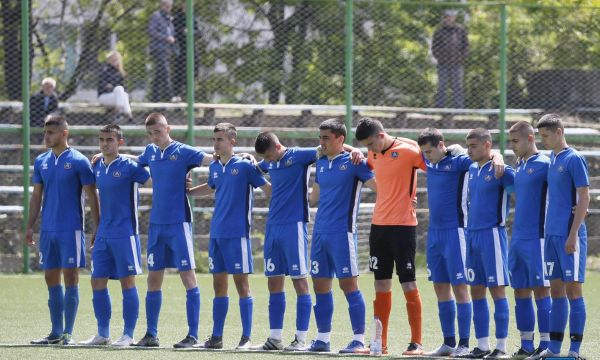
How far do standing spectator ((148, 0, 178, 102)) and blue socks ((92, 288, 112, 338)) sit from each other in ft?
26.6

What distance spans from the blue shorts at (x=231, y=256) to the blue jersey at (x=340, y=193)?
26.5 inches

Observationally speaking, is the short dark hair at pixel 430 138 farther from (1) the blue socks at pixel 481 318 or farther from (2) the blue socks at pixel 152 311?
(2) the blue socks at pixel 152 311

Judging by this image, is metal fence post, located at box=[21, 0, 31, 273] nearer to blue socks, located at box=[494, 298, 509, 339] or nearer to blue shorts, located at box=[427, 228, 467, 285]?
blue shorts, located at box=[427, 228, 467, 285]

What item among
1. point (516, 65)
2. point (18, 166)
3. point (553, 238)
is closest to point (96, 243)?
point (553, 238)

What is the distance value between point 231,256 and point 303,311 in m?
0.81

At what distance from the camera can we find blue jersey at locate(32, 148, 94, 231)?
1195 cm

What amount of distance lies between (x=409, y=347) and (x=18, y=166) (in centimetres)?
942

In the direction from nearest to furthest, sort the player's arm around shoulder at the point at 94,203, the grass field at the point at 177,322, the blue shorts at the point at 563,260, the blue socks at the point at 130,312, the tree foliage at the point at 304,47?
the blue shorts at the point at 563,260 < the grass field at the point at 177,322 < the blue socks at the point at 130,312 < the player's arm around shoulder at the point at 94,203 < the tree foliage at the point at 304,47

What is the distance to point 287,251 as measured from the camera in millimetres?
11617

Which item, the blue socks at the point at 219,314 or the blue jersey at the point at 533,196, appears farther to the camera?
the blue socks at the point at 219,314

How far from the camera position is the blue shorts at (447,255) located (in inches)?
436

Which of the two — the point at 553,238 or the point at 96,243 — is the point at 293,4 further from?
the point at 553,238

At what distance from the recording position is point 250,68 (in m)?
20.6

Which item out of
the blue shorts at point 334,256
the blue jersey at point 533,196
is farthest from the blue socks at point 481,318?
the blue shorts at point 334,256
